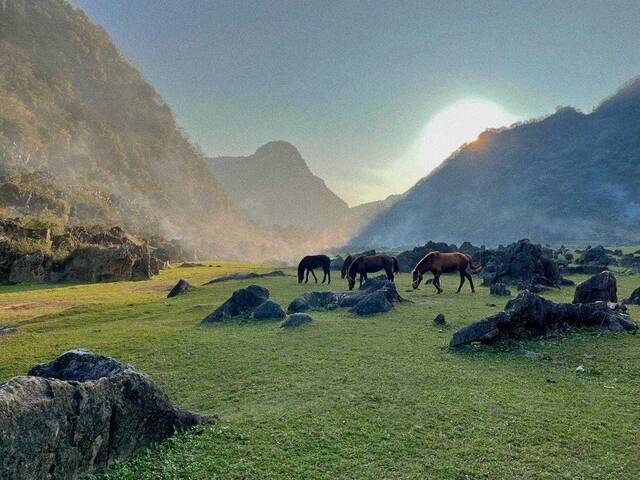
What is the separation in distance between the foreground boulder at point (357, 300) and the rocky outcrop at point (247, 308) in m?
1.74

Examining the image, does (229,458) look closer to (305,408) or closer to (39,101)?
(305,408)

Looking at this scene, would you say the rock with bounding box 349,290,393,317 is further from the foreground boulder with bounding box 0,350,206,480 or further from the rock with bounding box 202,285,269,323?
the foreground boulder with bounding box 0,350,206,480

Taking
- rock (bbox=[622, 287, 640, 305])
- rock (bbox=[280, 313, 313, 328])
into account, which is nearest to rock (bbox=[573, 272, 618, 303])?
rock (bbox=[622, 287, 640, 305])

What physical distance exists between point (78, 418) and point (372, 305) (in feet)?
53.1

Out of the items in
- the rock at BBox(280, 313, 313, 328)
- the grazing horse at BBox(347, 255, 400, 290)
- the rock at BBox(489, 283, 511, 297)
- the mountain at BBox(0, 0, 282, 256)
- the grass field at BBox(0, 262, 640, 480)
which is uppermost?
the mountain at BBox(0, 0, 282, 256)

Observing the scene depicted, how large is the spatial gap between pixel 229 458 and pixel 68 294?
35.8m

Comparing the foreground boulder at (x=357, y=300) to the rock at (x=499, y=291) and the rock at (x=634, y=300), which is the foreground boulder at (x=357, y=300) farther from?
the rock at (x=634, y=300)

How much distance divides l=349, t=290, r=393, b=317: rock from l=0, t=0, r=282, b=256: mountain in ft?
275

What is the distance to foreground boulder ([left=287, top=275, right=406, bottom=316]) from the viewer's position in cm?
2122

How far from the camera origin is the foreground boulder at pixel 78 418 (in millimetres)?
5445

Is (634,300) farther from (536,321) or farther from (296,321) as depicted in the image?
(296,321)

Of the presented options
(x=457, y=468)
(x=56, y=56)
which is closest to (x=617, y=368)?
(x=457, y=468)

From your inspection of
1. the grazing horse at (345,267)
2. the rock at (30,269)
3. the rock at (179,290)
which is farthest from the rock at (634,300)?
the rock at (30,269)

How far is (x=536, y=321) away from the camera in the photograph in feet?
47.0
